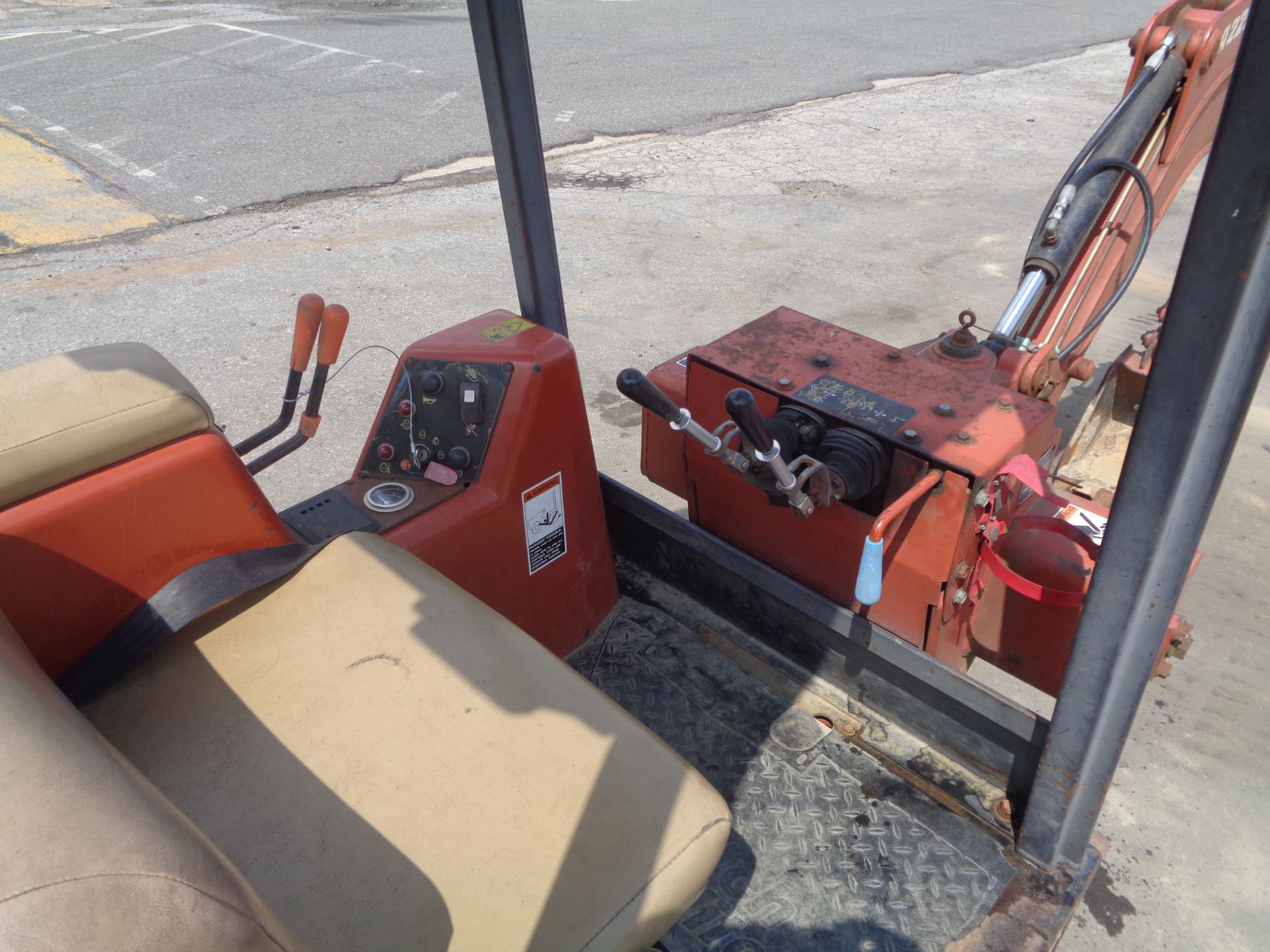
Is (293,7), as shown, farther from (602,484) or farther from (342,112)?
(602,484)

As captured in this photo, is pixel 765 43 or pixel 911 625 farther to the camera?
pixel 765 43

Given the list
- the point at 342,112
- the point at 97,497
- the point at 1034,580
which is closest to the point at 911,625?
the point at 1034,580

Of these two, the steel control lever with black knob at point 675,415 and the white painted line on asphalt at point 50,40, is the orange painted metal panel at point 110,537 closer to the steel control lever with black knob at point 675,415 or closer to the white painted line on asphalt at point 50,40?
the steel control lever with black knob at point 675,415

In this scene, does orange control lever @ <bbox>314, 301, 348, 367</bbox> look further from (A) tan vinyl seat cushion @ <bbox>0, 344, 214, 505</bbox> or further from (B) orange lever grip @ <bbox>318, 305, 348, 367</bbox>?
(A) tan vinyl seat cushion @ <bbox>0, 344, 214, 505</bbox>

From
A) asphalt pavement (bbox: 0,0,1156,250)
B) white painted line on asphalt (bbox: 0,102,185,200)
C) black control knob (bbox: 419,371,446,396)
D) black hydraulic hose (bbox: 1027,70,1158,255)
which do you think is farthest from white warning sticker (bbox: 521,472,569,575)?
white painted line on asphalt (bbox: 0,102,185,200)

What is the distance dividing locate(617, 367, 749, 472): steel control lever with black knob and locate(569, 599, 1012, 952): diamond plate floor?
0.63 m

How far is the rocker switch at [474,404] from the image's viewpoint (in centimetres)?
173

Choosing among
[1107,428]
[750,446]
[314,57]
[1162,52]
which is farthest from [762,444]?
[314,57]

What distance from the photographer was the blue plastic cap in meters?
1.33

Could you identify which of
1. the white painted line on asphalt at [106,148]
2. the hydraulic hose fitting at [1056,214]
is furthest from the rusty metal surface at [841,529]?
the white painted line on asphalt at [106,148]

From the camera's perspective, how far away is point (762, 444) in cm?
130

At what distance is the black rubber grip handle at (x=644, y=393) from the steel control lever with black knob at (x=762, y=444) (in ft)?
0.28

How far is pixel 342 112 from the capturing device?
22.5ft

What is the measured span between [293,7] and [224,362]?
31.9 feet
